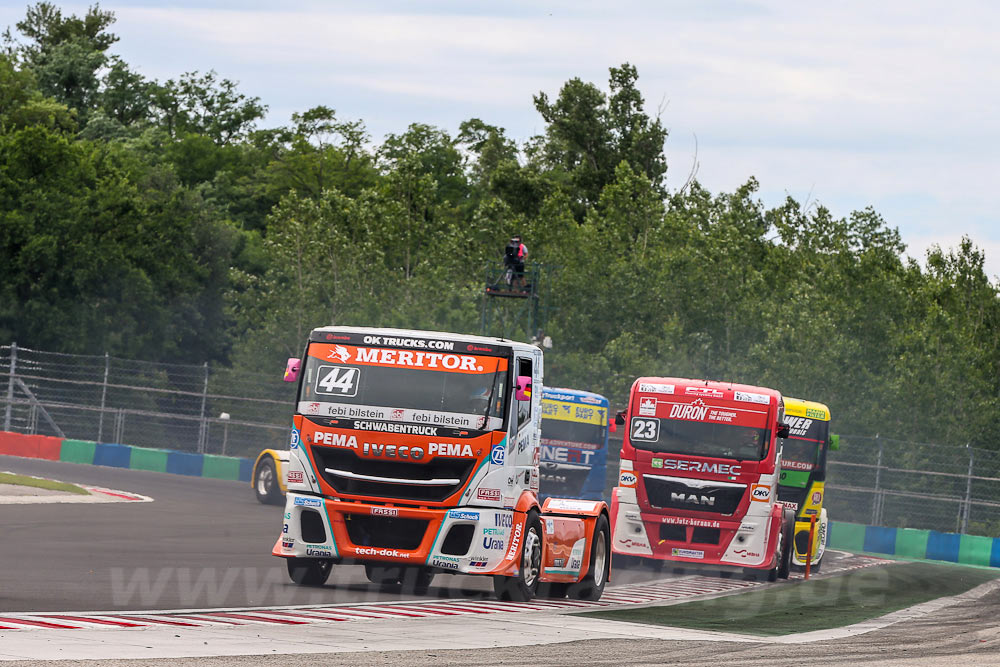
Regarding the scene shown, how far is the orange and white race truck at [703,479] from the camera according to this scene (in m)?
20.2

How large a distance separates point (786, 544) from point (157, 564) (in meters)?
9.22

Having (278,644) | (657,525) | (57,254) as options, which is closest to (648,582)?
(657,525)

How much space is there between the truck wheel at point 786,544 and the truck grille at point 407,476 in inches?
320

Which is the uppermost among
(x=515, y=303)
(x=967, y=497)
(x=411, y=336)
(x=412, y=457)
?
(x=515, y=303)

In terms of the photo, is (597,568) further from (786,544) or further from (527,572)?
(786,544)

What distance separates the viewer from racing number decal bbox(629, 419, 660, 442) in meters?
20.8

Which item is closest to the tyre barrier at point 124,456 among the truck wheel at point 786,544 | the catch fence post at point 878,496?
the catch fence post at point 878,496

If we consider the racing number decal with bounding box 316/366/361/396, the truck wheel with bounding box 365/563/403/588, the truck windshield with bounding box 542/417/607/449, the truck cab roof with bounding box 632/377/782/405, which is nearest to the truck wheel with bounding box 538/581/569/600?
the truck wheel with bounding box 365/563/403/588

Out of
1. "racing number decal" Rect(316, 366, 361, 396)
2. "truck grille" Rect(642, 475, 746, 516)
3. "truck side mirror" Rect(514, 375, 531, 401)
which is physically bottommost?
"truck grille" Rect(642, 475, 746, 516)

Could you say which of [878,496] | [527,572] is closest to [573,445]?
[878,496]

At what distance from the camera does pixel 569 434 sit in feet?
93.0

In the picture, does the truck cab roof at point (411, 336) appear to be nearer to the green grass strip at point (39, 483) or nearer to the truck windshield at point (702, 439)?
the truck windshield at point (702, 439)

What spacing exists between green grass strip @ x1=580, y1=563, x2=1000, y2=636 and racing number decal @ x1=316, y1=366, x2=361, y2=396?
3128mm

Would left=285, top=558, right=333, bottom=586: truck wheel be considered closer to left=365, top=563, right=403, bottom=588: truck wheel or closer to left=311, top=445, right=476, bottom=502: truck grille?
left=365, top=563, right=403, bottom=588: truck wheel
